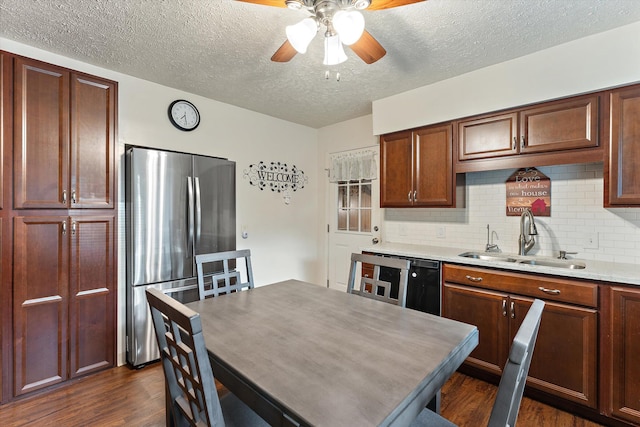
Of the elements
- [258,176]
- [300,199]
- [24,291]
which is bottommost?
[24,291]

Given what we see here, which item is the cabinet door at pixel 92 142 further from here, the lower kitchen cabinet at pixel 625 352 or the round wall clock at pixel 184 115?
the lower kitchen cabinet at pixel 625 352

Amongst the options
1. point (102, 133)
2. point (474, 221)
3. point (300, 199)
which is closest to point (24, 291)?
point (102, 133)

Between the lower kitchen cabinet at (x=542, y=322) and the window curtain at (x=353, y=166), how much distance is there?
1.70 metres

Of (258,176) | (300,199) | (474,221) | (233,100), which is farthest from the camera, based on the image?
(300,199)

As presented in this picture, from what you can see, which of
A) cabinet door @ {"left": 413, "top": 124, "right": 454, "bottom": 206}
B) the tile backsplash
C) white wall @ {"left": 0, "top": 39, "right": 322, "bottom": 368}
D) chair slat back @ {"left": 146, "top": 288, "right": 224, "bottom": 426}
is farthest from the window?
chair slat back @ {"left": 146, "top": 288, "right": 224, "bottom": 426}

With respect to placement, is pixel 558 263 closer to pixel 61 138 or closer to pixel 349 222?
pixel 349 222

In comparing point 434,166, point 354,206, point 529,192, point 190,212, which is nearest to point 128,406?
Result: point 190,212

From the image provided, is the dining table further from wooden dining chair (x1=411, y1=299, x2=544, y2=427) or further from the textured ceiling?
the textured ceiling

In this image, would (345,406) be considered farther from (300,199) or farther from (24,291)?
(300,199)

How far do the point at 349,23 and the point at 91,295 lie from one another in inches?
105

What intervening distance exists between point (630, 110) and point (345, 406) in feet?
8.41

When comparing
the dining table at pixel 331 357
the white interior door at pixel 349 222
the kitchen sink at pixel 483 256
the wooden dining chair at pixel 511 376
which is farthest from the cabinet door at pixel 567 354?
the white interior door at pixel 349 222

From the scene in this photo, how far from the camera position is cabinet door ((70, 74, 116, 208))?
2.33m

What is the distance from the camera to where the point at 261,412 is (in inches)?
36.5
